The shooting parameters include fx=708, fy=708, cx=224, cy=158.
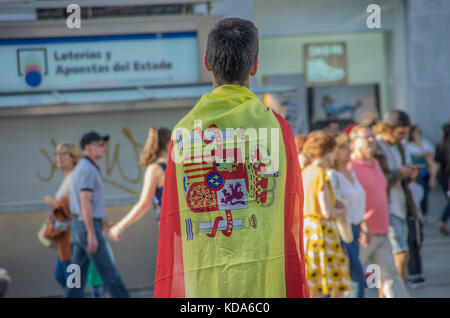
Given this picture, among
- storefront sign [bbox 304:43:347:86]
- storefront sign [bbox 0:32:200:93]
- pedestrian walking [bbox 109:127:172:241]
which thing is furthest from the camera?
storefront sign [bbox 304:43:347:86]

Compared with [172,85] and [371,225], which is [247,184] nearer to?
[371,225]

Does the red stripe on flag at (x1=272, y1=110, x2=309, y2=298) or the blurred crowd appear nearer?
the red stripe on flag at (x1=272, y1=110, x2=309, y2=298)

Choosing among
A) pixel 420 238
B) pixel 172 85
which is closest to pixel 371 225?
pixel 420 238

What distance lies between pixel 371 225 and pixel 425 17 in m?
8.53

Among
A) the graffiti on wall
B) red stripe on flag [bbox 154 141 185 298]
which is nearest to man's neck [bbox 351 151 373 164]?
the graffiti on wall

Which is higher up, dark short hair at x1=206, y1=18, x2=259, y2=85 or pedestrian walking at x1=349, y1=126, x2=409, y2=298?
dark short hair at x1=206, y1=18, x2=259, y2=85

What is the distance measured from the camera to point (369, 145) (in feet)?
22.4

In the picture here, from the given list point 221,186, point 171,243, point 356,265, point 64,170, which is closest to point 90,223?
point 64,170

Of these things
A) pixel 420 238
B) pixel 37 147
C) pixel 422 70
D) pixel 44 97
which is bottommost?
pixel 420 238

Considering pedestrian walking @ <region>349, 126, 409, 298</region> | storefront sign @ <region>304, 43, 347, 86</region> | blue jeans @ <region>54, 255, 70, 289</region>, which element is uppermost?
storefront sign @ <region>304, 43, 347, 86</region>

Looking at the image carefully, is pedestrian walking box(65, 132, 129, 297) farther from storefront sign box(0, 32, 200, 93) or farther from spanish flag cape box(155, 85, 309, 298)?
spanish flag cape box(155, 85, 309, 298)

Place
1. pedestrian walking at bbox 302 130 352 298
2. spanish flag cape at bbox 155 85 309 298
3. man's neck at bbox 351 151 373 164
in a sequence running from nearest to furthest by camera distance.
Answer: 1. spanish flag cape at bbox 155 85 309 298
2. pedestrian walking at bbox 302 130 352 298
3. man's neck at bbox 351 151 373 164

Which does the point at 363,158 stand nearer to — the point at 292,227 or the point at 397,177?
the point at 397,177

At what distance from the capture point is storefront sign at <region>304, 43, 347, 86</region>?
1691cm
